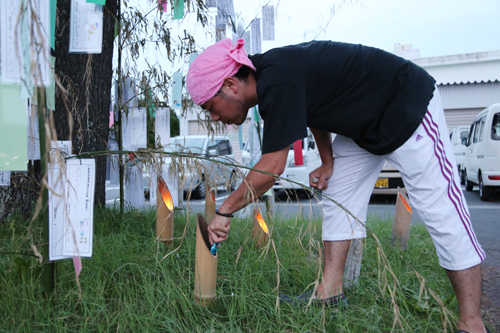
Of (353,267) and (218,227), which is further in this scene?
(353,267)

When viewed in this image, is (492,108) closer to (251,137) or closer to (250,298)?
(251,137)

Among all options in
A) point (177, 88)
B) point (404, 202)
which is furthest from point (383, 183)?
point (177, 88)

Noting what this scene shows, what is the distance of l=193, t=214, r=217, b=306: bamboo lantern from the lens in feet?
5.23

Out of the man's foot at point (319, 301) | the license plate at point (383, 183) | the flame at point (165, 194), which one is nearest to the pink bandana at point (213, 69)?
the flame at point (165, 194)

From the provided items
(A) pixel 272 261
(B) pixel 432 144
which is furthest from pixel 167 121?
(B) pixel 432 144

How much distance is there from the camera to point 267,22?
3.18m

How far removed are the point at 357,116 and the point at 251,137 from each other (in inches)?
61.8

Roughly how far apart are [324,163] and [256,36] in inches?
62.6

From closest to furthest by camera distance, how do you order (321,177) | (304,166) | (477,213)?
(321,177) → (477,213) → (304,166)

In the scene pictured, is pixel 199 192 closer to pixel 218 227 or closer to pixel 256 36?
pixel 256 36

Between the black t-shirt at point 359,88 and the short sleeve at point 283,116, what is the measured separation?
3.8 inches

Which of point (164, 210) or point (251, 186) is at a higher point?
point (251, 186)

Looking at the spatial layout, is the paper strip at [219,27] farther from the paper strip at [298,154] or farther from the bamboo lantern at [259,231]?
the bamboo lantern at [259,231]

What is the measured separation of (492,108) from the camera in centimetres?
709
